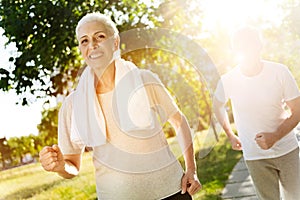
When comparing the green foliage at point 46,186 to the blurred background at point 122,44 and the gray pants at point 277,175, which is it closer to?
the blurred background at point 122,44

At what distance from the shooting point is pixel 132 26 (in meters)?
7.18

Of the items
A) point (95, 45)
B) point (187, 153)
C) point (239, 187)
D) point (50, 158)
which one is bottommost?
point (239, 187)

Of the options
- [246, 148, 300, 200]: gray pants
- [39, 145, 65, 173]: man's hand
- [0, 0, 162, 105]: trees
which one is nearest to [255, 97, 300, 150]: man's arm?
[246, 148, 300, 200]: gray pants

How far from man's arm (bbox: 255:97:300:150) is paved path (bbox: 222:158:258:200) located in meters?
2.23

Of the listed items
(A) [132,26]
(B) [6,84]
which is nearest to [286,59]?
(A) [132,26]

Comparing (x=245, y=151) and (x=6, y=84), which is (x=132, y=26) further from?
(x=245, y=151)

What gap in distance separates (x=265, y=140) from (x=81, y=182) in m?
5.80

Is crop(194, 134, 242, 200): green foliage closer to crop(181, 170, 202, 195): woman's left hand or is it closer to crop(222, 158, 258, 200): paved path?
crop(222, 158, 258, 200): paved path

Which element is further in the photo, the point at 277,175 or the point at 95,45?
the point at 277,175

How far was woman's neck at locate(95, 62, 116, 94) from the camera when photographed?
203cm

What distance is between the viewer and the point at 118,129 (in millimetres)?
1958

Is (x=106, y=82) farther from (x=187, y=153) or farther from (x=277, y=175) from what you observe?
(x=277, y=175)

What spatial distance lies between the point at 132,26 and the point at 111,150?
5383 mm

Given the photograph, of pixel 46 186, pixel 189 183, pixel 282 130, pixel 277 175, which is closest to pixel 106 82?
pixel 189 183
